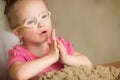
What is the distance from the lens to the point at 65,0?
5.42 feet

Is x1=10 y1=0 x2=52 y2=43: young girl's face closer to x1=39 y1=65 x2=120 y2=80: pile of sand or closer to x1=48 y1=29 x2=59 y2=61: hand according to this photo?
x1=48 y1=29 x2=59 y2=61: hand

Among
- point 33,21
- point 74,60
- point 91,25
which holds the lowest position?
point 91,25

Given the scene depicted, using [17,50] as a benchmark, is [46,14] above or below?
above

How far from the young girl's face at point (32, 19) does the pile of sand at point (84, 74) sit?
0.43ft

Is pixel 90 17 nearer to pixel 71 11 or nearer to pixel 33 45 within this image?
pixel 71 11

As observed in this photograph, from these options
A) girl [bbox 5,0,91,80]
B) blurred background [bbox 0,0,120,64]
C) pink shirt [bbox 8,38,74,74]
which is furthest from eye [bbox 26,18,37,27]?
blurred background [bbox 0,0,120,64]

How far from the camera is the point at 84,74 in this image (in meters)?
0.69

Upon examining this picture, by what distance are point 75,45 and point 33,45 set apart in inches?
36.6

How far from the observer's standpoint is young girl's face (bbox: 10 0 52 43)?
766 millimetres

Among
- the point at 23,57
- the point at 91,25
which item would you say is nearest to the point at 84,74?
the point at 23,57

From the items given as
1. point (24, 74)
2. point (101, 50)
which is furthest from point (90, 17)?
point (24, 74)

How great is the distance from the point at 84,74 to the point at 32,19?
0.20m

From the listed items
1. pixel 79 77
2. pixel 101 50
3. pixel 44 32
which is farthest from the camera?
pixel 101 50

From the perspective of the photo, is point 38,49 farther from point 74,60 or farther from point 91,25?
point 91,25
